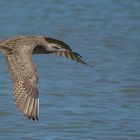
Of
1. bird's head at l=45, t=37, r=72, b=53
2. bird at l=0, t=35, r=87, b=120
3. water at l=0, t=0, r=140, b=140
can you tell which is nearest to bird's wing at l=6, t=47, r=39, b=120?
bird at l=0, t=35, r=87, b=120

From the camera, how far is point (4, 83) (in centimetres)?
1209

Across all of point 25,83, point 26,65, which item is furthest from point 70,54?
point 25,83

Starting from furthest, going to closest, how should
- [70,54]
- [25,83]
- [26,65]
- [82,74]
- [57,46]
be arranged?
[82,74], [70,54], [57,46], [26,65], [25,83]

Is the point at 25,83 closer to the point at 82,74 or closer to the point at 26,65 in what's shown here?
the point at 26,65

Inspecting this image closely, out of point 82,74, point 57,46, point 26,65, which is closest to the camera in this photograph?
point 26,65

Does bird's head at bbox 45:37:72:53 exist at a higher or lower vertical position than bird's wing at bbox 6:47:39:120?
higher

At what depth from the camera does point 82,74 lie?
1274 centimetres

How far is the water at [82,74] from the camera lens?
10.3 metres

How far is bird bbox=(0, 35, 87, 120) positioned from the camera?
339 inches

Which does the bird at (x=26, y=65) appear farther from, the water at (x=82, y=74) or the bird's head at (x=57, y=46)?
the water at (x=82, y=74)

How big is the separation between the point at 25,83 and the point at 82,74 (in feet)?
12.6

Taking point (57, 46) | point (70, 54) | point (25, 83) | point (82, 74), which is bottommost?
point (82, 74)

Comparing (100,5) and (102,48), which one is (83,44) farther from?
(100,5)

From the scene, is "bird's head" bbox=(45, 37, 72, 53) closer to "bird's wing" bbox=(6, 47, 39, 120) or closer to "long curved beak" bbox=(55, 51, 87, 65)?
"long curved beak" bbox=(55, 51, 87, 65)
